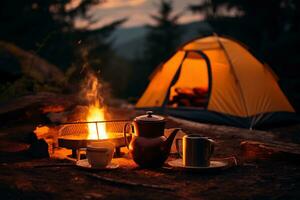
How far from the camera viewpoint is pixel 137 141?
5.94 meters

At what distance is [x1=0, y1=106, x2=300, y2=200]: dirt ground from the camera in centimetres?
482

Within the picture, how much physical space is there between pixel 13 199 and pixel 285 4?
21.4 meters

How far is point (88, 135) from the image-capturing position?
7066mm

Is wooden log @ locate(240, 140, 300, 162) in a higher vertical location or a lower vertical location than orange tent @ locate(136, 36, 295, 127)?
lower

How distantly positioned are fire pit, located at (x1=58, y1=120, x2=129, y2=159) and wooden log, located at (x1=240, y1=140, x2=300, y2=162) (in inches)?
65.1

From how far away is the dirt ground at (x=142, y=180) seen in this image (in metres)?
4.82

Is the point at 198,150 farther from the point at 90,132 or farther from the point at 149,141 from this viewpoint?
the point at 90,132

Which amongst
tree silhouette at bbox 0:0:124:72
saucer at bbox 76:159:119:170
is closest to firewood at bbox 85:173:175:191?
saucer at bbox 76:159:119:170

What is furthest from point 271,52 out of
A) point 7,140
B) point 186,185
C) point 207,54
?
point 186,185

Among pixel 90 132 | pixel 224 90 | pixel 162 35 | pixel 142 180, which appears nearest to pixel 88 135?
pixel 90 132

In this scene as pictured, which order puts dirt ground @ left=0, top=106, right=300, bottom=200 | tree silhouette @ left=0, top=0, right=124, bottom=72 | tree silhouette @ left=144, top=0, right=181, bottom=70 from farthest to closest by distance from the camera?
tree silhouette @ left=144, top=0, right=181, bottom=70, tree silhouette @ left=0, top=0, right=124, bottom=72, dirt ground @ left=0, top=106, right=300, bottom=200

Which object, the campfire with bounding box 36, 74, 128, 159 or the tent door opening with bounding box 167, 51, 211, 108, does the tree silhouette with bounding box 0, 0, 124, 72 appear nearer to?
the tent door opening with bounding box 167, 51, 211, 108

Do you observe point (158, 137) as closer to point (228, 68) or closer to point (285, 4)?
point (228, 68)

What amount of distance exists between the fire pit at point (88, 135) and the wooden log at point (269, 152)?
5.43ft
